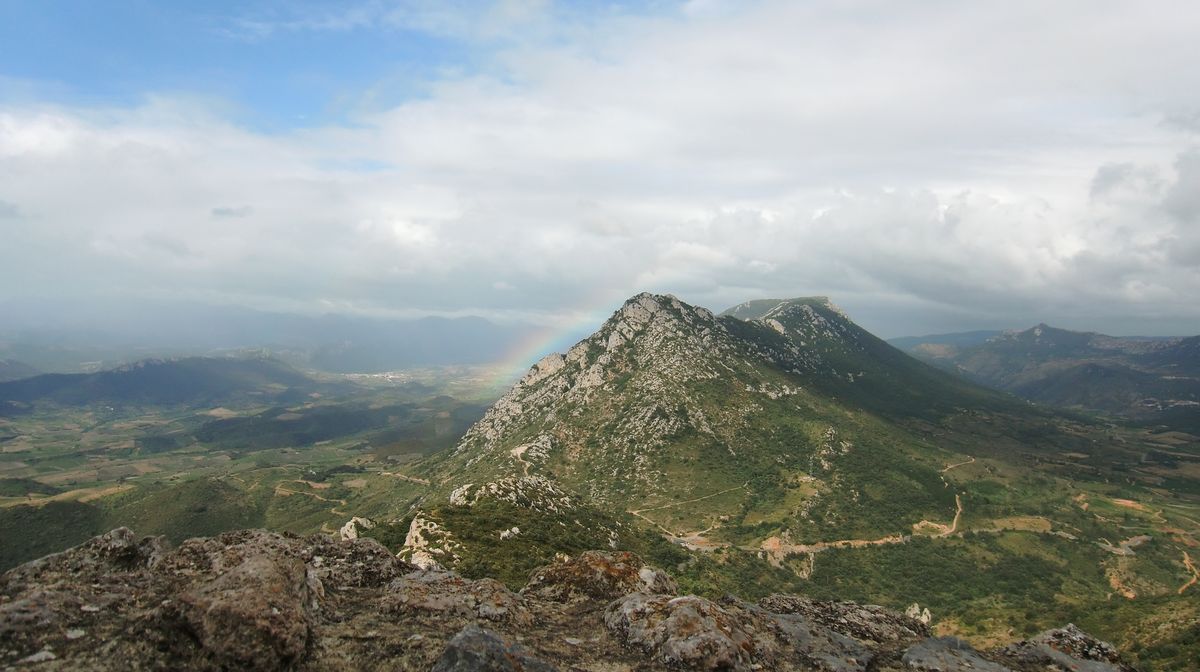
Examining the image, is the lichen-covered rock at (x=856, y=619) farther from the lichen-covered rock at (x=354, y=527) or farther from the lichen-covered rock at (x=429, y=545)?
the lichen-covered rock at (x=354, y=527)

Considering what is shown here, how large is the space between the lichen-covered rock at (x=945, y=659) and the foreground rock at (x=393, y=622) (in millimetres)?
96

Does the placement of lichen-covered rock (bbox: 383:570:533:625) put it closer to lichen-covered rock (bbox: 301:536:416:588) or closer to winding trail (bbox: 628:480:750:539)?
lichen-covered rock (bbox: 301:536:416:588)

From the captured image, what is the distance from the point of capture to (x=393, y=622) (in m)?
18.8

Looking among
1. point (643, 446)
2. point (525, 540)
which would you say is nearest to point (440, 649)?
point (525, 540)

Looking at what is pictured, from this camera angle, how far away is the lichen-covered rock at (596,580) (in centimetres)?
2673

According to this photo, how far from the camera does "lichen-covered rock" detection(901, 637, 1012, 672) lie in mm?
21250

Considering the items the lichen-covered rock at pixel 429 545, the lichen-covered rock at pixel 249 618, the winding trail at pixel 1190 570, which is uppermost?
the lichen-covered rock at pixel 249 618

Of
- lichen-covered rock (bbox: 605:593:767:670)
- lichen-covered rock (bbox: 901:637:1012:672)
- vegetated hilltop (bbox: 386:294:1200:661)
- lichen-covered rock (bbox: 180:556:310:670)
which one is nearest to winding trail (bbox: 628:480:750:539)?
vegetated hilltop (bbox: 386:294:1200:661)

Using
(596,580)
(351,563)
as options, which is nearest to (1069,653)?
(596,580)

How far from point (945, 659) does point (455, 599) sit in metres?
20.9

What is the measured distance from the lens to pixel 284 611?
14.1 m

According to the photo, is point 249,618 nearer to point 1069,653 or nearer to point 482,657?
point 482,657

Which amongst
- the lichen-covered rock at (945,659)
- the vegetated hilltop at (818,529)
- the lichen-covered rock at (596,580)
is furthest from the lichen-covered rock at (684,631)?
the vegetated hilltop at (818,529)

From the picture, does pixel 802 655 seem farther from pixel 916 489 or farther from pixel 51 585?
pixel 916 489
